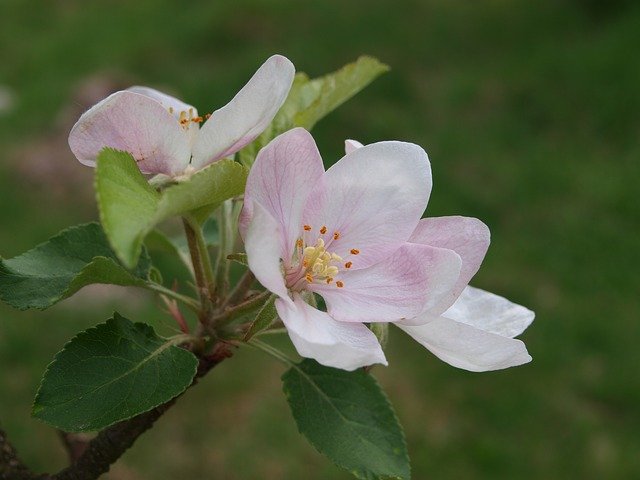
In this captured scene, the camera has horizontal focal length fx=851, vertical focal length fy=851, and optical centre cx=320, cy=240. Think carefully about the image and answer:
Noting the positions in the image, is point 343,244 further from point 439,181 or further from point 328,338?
point 439,181

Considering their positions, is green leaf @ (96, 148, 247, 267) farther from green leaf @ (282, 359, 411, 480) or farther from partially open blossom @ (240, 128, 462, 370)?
green leaf @ (282, 359, 411, 480)

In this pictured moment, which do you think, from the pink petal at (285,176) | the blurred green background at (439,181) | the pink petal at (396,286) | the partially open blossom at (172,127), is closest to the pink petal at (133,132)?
the partially open blossom at (172,127)

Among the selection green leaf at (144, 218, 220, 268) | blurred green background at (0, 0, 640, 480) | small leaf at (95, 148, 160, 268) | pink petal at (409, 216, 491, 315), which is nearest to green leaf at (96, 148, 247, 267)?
small leaf at (95, 148, 160, 268)

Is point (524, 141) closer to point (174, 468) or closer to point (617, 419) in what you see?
point (617, 419)

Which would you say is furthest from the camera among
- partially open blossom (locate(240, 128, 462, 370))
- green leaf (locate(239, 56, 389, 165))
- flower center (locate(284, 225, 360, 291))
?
green leaf (locate(239, 56, 389, 165))

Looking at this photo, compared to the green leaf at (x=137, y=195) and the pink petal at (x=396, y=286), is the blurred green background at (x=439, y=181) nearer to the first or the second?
the pink petal at (x=396, y=286)

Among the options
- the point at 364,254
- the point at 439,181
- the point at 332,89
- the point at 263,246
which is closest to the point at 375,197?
the point at 364,254
